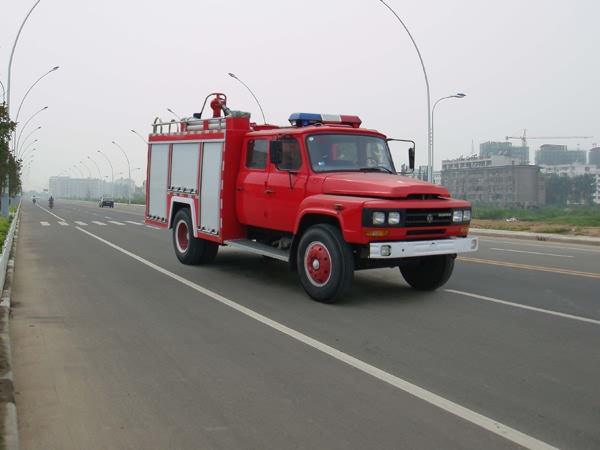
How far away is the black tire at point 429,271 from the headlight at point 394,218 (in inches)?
48.4

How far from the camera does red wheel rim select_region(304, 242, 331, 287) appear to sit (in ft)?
25.6

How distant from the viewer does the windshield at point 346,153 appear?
856cm

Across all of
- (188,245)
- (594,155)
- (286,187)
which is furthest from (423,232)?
(594,155)

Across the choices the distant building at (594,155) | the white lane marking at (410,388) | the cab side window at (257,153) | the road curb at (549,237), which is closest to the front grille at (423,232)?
the white lane marking at (410,388)

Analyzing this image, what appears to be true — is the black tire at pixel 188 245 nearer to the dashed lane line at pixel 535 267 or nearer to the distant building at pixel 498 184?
the dashed lane line at pixel 535 267

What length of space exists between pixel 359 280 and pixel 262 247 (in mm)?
1711

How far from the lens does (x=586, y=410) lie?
4160 millimetres

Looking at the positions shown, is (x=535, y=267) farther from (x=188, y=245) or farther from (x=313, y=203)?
(x=188, y=245)

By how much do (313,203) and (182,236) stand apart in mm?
4636

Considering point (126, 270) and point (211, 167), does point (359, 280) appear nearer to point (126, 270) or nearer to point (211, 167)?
point (211, 167)

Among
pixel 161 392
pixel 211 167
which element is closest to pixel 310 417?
pixel 161 392

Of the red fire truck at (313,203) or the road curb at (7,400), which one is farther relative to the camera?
the red fire truck at (313,203)

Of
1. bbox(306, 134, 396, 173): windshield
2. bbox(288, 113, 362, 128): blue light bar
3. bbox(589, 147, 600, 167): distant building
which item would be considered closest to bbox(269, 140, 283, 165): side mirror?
bbox(306, 134, 396, 173): windshield

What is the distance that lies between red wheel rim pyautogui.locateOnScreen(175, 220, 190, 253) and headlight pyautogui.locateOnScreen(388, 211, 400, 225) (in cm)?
541
